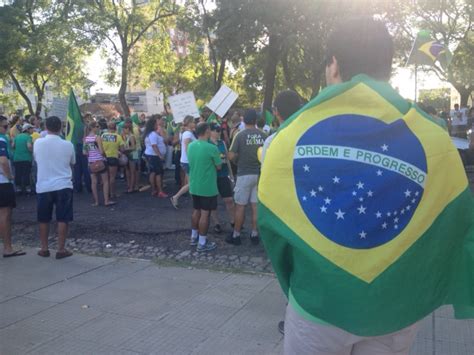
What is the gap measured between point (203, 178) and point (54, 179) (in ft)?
6.46

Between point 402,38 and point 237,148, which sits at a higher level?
point 402,38

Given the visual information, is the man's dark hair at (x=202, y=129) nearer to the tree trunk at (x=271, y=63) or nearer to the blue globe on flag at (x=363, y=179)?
the blue globe on flag at (x=363, y=179)

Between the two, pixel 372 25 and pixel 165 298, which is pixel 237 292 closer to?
pixel 165 298

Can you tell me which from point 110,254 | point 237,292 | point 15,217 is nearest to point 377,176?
point 237,292

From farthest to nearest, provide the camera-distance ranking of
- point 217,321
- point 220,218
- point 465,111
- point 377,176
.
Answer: point 465,111 → point 220,218 → point 217,321 → point 377,176

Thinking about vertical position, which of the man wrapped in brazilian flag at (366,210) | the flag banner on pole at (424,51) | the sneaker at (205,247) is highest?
the flag banner on pole at (424,51)

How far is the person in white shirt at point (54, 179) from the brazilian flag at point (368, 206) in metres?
5.40

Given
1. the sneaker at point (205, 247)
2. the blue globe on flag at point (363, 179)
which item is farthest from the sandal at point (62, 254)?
the blue globe on flag at point (363, 179)

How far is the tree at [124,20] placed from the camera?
21828mm

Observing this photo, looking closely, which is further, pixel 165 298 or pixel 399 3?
pixel 399 3

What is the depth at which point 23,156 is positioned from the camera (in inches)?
458

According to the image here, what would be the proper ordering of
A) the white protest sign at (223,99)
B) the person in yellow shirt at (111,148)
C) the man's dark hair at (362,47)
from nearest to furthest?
the man's dark hair at (362,47), the white protest sign at (223,99), the person in yellow shirt at (111,148)

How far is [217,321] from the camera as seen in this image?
4309 mm

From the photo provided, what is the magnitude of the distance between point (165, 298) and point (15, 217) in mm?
5849
